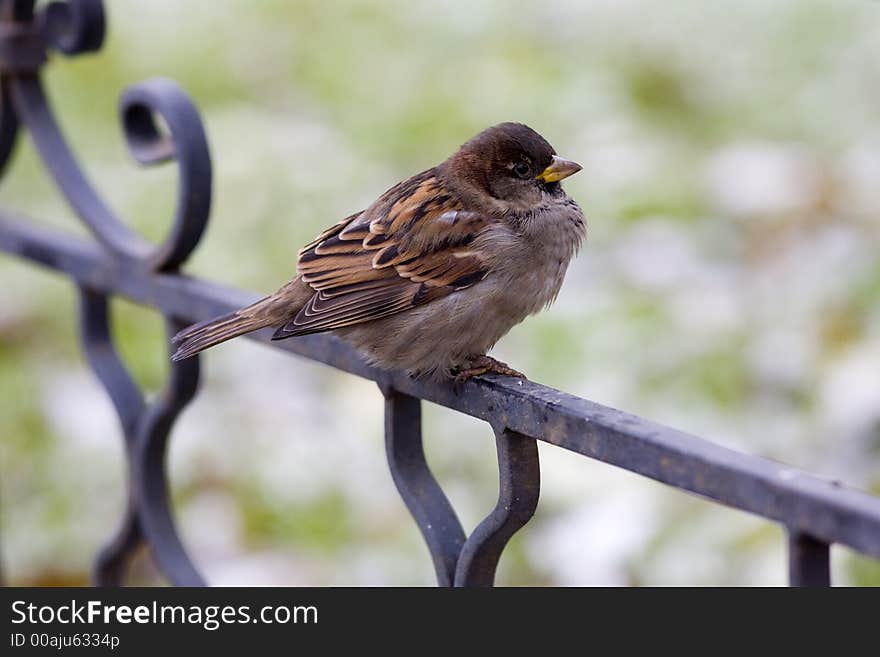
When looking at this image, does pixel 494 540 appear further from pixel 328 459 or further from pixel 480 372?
pixel 328 459

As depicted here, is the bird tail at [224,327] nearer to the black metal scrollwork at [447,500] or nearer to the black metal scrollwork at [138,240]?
the black metal scrollwork at [138,240]

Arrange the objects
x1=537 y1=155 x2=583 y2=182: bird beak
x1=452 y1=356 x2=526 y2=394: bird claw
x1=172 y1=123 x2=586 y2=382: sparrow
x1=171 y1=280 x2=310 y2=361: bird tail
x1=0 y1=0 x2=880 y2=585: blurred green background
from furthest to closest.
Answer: x1=0 y1=0 x2=880 y2=585: blurred green background, x1=537 y1=155 x2=583 y2=182: bird beak, x1=172 y1=123 x2=586 y2=382: sparrow, x1=171 y1=280 x2=310 y2=361: bird tail, x1=452 y1=356 x2=526 y2=394: bird claw

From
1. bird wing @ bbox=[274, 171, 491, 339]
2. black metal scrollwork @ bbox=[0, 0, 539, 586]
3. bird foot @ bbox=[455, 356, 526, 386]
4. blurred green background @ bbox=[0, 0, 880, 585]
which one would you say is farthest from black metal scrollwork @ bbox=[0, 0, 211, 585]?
blurred green background @ bbox=[0, 0, 880, 585]

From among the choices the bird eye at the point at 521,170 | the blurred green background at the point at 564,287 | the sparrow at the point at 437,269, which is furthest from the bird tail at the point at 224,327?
the blurred green background at the point at 564,287

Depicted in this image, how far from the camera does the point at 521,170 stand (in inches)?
98.2

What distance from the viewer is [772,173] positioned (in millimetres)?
3566

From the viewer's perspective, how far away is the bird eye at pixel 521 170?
8.17 ft

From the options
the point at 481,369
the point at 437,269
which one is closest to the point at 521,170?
the point at 437,269

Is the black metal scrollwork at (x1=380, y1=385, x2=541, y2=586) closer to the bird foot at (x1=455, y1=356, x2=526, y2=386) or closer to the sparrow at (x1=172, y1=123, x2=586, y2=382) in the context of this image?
the bird foot at (x1=455, y1=356, x2=526, y2=386)

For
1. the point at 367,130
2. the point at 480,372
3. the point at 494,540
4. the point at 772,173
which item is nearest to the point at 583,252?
the point at 772,173

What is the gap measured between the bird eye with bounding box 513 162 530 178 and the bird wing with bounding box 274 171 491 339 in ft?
0.56

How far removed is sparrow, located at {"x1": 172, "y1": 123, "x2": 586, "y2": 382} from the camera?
2162 mm

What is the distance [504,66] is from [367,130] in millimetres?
489
